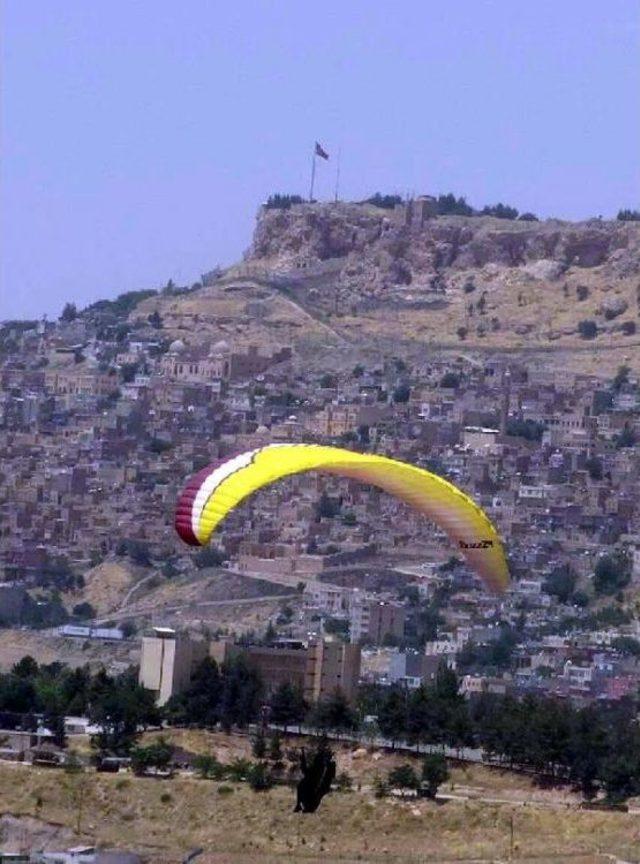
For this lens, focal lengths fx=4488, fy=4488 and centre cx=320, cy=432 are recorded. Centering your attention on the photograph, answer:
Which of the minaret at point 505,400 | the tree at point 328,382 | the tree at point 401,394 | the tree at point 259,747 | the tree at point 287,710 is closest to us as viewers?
the tree at point 259,747

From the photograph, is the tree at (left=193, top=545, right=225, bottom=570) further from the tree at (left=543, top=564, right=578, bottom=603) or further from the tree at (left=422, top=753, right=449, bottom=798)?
the tree at (left=422, top=753, right=449, bottom=798)

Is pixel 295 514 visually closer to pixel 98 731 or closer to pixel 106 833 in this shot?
pixel 98 731

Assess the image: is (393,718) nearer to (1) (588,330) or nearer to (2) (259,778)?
(2) (259,778)

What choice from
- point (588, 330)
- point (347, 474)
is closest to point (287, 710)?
point (347, 474)

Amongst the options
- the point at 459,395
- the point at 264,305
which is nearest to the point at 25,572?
the point at 459,395

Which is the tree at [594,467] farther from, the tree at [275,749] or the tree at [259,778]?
the tree at [259,778]

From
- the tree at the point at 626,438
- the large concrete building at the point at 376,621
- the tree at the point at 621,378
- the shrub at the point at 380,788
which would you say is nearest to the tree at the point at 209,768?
the shrub at the point at 380,788

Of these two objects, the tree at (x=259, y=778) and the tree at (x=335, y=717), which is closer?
the tree at (x=259, y=778)
